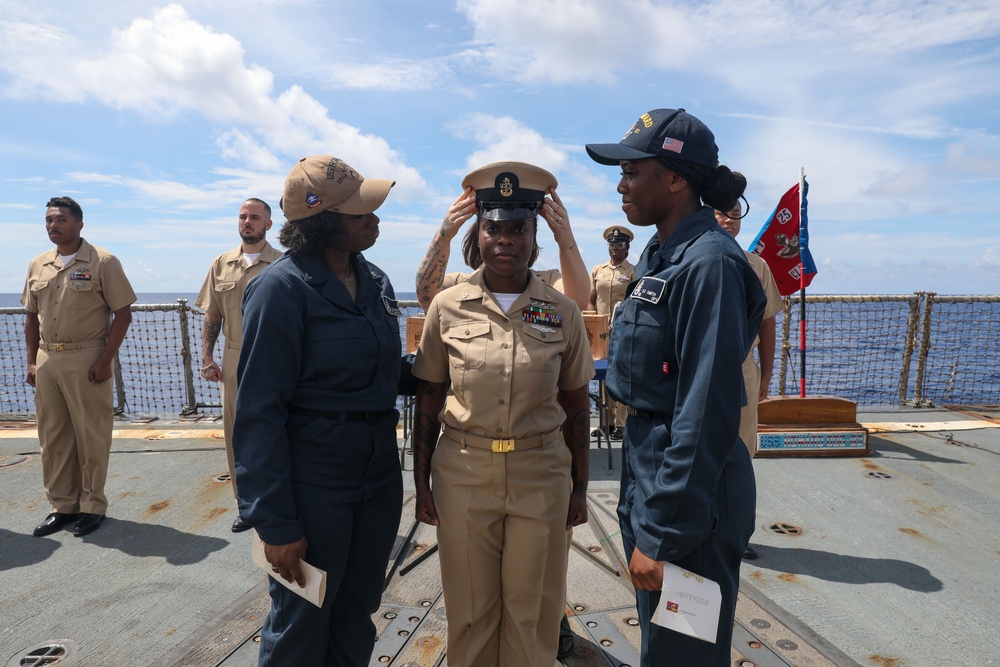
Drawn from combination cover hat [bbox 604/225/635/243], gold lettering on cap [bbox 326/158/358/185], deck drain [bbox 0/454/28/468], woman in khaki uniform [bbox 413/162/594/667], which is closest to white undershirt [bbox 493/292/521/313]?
woman in khaki uniform [bbox 413/162/594/667]

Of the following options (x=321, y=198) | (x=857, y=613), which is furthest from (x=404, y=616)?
(x=857, y=613)

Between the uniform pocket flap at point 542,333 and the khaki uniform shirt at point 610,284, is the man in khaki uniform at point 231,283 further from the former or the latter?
the khaki uniform shirt at point 610,284

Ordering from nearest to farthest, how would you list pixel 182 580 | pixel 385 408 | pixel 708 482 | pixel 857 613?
1. pixel 708 482
2. pixel 385 408
3. pixel 857 613
4. pixel 182 580

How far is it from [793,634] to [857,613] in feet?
1.50

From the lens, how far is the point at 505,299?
2.13m

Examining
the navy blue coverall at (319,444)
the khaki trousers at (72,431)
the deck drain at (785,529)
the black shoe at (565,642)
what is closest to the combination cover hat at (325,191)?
the navy blue coverall at (319,444)

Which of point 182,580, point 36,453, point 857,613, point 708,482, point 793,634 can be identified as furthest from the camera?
point 36,453

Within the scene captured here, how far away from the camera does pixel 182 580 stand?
126 inches

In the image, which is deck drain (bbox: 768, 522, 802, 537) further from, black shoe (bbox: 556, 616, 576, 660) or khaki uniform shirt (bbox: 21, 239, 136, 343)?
khaki uniform shirt (bbox: 21, 239, 136, 343)

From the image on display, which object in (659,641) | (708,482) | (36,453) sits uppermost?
(708,482)

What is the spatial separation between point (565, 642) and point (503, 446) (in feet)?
3.51

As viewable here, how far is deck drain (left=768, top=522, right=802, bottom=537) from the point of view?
3.76 meters

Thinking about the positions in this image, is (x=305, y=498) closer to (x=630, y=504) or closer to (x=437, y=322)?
(x=437, y=322)

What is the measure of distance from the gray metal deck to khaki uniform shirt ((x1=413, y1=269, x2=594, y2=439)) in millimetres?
1097
